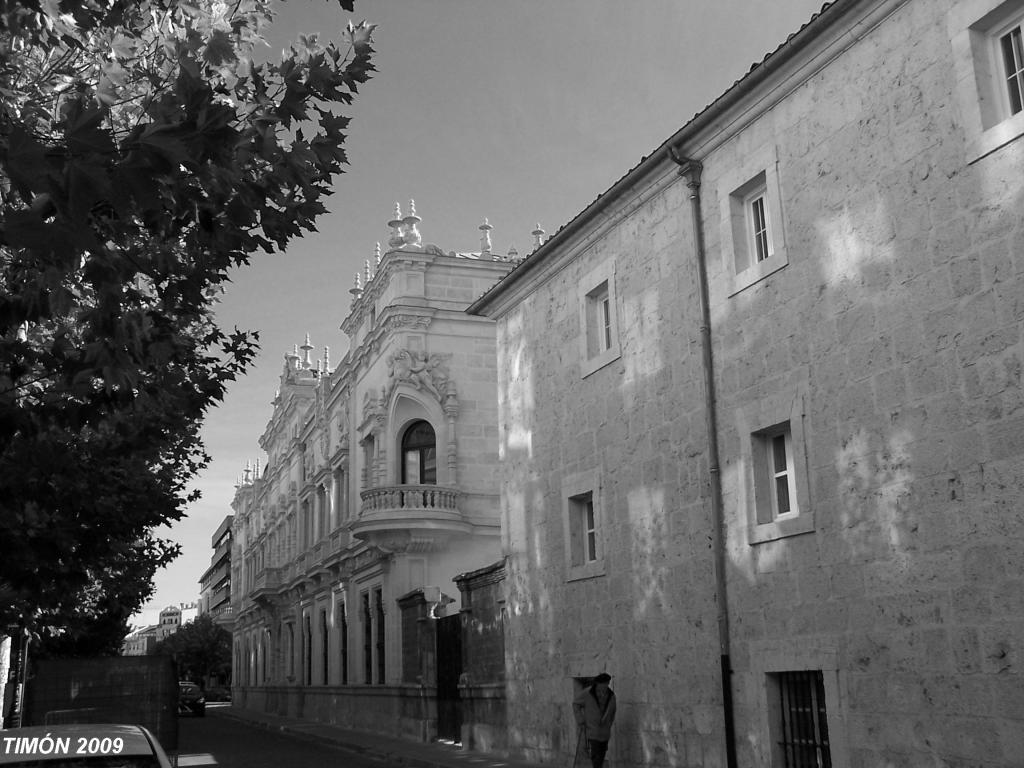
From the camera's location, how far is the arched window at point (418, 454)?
30.6 metres

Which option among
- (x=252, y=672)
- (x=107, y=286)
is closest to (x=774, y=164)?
(x=107, y=286)

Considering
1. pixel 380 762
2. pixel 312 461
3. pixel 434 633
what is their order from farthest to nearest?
pixel 312 461, pixel 434 633, pixel 380 762

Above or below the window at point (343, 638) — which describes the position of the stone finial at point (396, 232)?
above

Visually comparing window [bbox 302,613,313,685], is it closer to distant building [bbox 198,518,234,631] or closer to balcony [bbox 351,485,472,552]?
balcony [bbox 351,485,472,552]

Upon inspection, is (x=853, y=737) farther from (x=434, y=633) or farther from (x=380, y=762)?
(x=434, y=633)

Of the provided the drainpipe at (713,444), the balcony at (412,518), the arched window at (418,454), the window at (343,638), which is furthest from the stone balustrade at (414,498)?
the drainpipe at (713,444)

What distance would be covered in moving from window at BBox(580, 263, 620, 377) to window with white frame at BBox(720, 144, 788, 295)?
3101 mm

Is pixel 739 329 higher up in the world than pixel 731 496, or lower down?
higher up

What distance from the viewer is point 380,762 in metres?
22.1

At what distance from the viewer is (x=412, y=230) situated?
31281 millimetres

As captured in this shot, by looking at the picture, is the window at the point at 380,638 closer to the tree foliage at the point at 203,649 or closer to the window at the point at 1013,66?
the window at the point at 1013,66

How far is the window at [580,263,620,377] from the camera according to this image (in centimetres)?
1694

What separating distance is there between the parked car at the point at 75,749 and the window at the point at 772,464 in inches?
309

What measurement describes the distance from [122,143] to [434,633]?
21.3m
